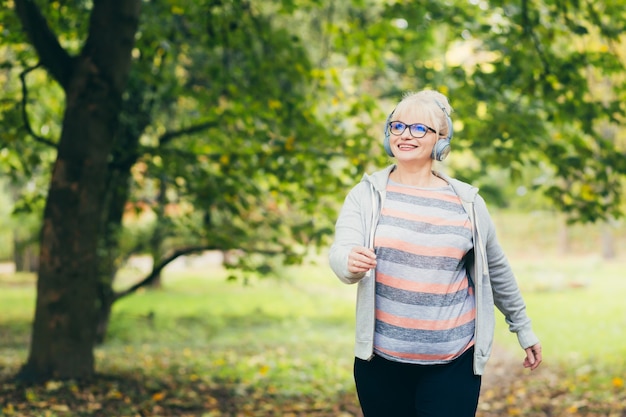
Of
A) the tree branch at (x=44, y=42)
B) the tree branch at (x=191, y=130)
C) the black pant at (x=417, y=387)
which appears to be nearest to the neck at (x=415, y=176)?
the black pant at (x=417, y=387)

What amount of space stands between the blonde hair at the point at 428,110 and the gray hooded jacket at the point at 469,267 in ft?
0.74

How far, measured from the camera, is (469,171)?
27.6 ft

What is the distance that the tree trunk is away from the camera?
6.37m

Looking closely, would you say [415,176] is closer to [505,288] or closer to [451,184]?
[451,184]

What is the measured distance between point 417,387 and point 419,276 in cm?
45

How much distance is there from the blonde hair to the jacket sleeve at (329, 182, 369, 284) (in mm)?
322

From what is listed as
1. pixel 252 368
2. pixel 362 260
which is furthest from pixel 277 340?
pixel 362 260

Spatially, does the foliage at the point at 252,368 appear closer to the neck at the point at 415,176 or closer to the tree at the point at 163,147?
the tree at the point at 163,147

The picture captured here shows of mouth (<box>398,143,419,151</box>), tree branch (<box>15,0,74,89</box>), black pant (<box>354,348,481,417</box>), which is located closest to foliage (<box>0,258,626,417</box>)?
tree branch (<box>15,0,74,89</box>)

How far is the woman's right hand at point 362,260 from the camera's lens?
247 cm

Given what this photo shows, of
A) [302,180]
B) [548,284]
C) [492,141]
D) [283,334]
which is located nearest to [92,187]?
[302,180]

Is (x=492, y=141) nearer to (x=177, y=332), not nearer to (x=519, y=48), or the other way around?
(x=519, y=48)

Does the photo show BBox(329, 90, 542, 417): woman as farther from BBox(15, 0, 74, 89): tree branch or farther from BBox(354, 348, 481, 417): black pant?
BBox(15, 0, 74, 89): tree branch

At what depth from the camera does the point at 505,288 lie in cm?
295
